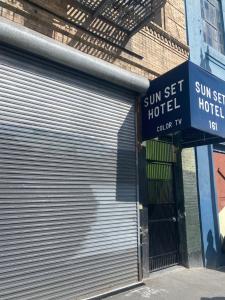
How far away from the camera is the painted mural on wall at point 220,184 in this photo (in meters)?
10.2

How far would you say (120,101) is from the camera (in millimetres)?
7344

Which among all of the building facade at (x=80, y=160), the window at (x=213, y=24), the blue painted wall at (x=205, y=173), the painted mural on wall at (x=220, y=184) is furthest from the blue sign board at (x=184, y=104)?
the window at (x=213, y=24)

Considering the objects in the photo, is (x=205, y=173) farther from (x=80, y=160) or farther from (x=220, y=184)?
(x=80, y=160)

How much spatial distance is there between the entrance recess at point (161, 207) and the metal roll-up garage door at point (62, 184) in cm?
92

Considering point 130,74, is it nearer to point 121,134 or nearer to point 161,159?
point 121,134

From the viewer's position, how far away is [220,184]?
34.2 feet

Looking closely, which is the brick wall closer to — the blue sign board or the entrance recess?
the blue sign board

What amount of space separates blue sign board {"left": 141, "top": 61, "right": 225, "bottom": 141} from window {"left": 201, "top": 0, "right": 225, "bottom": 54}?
446 centimetres

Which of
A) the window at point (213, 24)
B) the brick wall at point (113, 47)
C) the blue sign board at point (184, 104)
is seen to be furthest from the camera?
the window at point (213, 24)

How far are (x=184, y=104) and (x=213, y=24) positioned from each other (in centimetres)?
661

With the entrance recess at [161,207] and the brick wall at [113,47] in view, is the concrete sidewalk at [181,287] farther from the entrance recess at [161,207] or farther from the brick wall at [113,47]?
the brick wall at [113,47]

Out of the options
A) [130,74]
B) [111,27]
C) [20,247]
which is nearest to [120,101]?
[130,74]

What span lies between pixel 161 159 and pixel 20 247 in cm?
450

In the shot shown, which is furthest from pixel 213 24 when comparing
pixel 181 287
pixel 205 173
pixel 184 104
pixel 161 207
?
pixel 181 287
